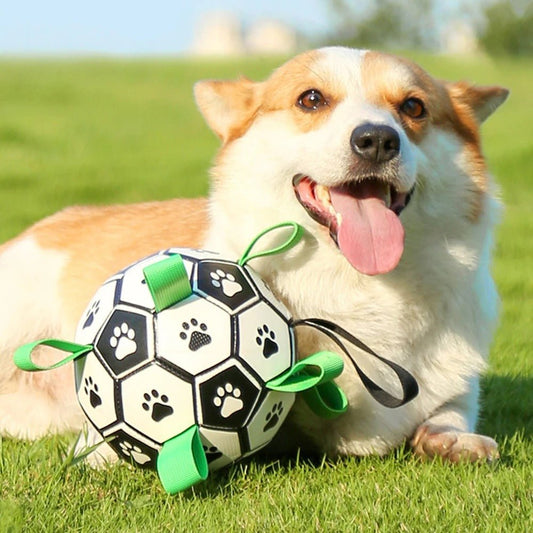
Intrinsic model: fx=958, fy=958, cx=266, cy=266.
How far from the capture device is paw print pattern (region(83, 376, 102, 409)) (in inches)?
128

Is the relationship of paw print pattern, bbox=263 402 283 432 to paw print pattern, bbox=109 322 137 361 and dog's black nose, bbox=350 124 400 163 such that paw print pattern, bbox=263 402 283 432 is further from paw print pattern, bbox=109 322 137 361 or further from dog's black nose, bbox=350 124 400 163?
dog's black nose, bbox=350 124 400 163

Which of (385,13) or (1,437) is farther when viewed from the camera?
(385,13)

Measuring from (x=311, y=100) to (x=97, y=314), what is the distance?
Result: 1.18 metres

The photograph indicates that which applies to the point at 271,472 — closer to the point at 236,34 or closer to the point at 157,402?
the point at 157,402

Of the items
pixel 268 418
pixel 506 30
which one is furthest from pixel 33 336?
pixel 506 30

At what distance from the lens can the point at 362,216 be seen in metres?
3.48

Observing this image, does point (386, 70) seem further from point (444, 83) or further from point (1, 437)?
point (1, 437)

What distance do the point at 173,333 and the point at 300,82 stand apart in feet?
4.00

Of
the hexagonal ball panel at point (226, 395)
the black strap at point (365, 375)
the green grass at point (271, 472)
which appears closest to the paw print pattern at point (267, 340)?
the hexagonal ball panel at point (226, 395)

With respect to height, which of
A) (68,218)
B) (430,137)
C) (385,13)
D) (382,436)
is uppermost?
(430,137)

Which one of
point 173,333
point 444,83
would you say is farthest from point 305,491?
point 444,83

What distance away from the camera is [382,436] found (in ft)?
11.8

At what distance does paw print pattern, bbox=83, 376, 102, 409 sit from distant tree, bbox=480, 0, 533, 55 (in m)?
50.9

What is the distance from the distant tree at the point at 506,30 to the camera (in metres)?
51.8
